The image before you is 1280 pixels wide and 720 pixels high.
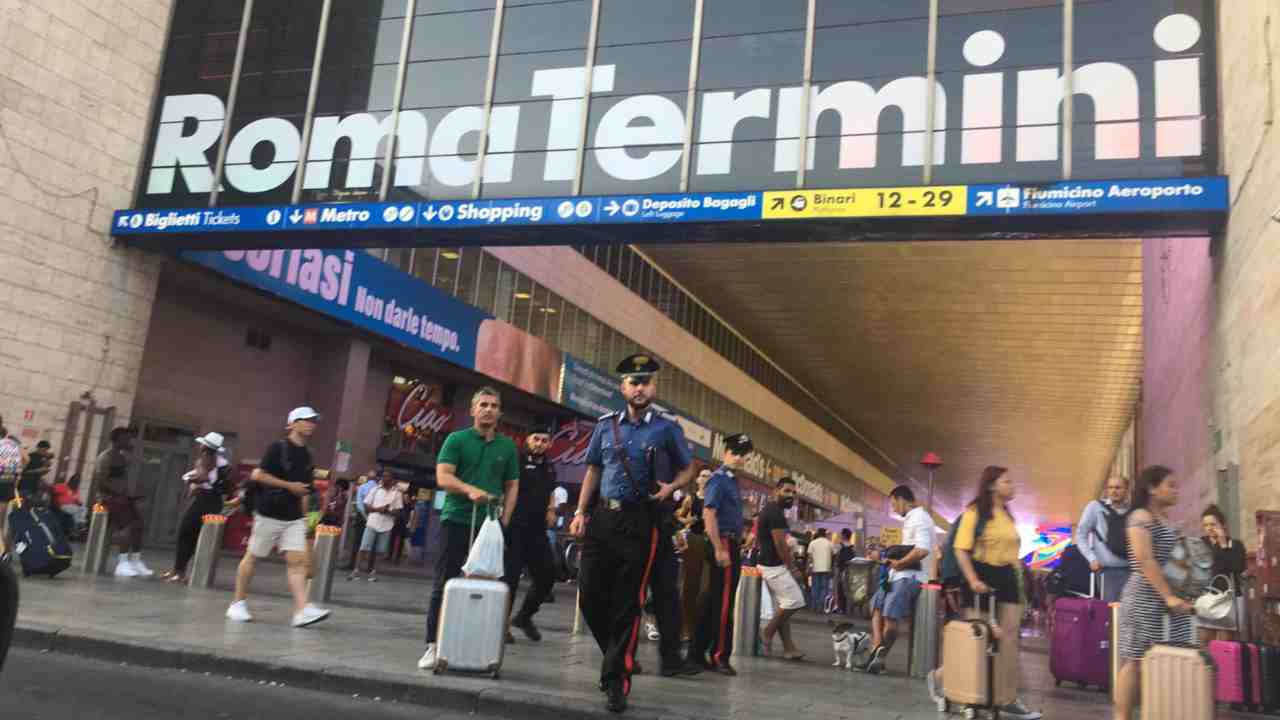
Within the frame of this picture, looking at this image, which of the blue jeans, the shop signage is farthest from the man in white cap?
the blue jeans

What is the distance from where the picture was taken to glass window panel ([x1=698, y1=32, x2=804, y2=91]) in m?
13.0

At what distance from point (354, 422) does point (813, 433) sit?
100 feet

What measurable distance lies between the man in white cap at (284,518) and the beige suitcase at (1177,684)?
595 cm

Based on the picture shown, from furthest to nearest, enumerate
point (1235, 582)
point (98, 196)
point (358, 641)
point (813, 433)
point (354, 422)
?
point (813, 433)
point (354, 422)
point (98, 196)
point (1235, 582)
point (358, 641)

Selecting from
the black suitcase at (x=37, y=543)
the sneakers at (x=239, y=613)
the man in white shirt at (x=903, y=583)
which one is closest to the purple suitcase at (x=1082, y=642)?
the man in white shirt at (x=903, y=583)

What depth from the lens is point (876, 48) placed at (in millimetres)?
12664

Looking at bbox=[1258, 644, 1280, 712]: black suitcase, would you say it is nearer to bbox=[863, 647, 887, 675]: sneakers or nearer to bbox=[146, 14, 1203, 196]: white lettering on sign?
bbox=[863, 647, 887, 675]: sneakers

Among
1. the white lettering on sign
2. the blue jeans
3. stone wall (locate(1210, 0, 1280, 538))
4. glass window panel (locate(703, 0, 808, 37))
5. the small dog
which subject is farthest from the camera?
the blue jeans

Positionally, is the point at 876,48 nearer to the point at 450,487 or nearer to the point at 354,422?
the point at 450,487

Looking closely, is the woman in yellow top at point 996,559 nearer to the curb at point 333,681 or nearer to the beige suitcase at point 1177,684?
the beige suitcase at point 1177,684

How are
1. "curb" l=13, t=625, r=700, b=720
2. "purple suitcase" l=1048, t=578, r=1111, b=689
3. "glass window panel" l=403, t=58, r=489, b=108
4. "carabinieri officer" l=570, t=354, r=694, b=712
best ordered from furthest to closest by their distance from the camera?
"glass window panel" l=403, t=58, r=489, b=108, "purple suitcase" l=1048, t=578, r=1111, b=689, "carabinieri officer" l=570, t=354, r=694, b=712, "curb" l=13, t=625, r=700, b=720

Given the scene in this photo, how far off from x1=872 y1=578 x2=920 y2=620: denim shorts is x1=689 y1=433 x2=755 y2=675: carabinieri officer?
1.64 m

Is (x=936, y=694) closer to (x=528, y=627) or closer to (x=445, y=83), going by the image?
(x=528, y=627)

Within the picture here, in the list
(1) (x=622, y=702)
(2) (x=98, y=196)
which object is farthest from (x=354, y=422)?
(1) (x=622, y=702)
